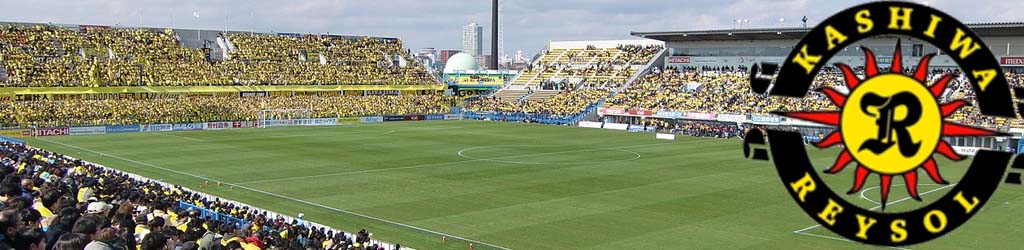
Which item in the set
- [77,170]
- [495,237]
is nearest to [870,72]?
[495,237]

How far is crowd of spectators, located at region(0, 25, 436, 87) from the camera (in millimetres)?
74250

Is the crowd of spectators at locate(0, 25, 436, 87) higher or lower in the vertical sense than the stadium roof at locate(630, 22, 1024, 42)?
lower

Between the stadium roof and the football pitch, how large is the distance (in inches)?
891

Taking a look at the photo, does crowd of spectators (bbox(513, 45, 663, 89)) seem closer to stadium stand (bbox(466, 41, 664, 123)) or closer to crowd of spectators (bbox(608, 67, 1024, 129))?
stadium stand (bbox(466, 41, 664, 123))

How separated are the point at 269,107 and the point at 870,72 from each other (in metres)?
77.6

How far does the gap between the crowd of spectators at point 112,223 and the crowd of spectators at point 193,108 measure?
4279cm

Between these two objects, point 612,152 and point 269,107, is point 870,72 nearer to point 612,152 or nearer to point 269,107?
point 612,152

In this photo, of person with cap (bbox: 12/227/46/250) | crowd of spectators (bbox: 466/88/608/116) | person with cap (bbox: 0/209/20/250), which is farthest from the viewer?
crowd of spectators (bbox: 466/88/608/116)

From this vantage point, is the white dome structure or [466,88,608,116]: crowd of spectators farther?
the white dome structure

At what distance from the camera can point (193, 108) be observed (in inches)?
2842

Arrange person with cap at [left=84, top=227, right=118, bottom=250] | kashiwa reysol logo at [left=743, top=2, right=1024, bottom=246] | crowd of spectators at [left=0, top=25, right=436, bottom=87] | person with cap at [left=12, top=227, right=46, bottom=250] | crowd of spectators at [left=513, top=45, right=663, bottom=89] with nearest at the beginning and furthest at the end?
kashiwa reysol logo at [left=743, top=2, right=1024, bottom=246] → person with cap at [left=84, top=227, right=118, bottom=250] → person with cap at [left=12, top=227, right=46, bottom=250] → crowd of spectators at [left=0, top=25, right=436, bottom=87] → crowd of spectators at [left=513, top=45, right=663, bottom=89]

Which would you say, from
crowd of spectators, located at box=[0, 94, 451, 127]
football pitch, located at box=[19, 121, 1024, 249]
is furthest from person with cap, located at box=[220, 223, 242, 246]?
crowd of spectators, located at box=[0, 94, 451, 127]

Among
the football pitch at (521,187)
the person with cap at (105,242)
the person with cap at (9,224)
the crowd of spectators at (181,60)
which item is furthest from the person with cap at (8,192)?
the crowd of spectators at (181,60)

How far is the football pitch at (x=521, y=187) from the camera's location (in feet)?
81.0
